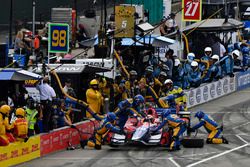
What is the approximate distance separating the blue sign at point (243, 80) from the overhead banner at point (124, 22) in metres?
9.02

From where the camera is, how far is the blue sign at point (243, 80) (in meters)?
39.8

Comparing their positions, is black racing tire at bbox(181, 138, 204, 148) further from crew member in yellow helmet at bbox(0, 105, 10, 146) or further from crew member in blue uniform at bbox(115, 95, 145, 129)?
crew member in yellow helmet at bbox(0, 105, 10, 146)

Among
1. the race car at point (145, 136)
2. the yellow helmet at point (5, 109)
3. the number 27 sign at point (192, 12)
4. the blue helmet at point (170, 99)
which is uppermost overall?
the number 27 sign at point (192, 12)

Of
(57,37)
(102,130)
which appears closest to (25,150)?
(102,130)

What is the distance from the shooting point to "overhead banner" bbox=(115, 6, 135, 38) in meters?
31.7

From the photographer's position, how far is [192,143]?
26.6 m

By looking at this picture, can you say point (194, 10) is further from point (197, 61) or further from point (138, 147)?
point (138, 147)

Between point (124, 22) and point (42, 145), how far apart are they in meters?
7.92

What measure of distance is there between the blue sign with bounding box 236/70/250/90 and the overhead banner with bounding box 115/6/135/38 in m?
9.02

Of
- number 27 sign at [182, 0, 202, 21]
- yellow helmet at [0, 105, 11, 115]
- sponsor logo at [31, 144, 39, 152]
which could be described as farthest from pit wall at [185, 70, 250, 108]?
yellow helmet at [0, 105, 11, 115]

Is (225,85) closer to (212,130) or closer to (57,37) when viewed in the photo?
(212,130)

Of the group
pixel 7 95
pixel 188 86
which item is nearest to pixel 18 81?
pixel 7 95

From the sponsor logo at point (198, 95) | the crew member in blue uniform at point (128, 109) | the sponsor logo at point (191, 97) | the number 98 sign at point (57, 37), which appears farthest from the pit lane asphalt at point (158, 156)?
the sponsor logo at point (198, 95)

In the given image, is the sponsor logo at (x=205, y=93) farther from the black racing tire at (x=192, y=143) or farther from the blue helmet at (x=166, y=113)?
the black racing tire at (x=192, y=143)
